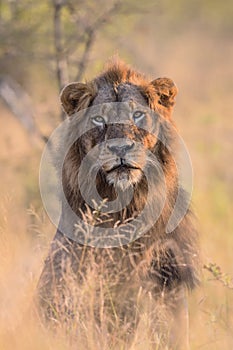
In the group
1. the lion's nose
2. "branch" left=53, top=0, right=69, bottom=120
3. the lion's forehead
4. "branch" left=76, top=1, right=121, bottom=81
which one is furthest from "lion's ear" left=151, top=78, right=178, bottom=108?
"branch" left=76, top=1, right=121, bottom=81

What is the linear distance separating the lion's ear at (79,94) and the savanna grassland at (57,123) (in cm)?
61

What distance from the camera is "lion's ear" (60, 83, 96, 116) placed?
5.50 meters

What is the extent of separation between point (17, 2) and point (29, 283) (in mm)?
4748

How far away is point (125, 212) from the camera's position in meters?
5.30

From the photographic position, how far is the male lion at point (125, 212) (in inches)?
201

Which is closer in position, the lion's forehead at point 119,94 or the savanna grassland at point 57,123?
the savanna grassland at point 57,123

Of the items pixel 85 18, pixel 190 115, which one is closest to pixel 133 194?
pixel 85 18

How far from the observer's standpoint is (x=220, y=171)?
13.3 m

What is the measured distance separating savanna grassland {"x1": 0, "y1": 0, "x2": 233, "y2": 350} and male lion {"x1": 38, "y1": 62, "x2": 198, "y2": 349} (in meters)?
0.17

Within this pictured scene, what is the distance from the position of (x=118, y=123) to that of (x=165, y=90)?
53 centimetres

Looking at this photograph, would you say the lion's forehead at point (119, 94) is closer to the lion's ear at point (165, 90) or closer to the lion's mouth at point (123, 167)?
the lion's ear at point (165, 90)

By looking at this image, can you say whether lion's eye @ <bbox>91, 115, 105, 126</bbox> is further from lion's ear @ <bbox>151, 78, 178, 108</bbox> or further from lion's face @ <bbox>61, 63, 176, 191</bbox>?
lion's ear @ <bbox>151, 78, 178, 108</bbox>

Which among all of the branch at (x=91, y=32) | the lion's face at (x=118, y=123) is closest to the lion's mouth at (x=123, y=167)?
the lion's face at (x=118, y=123)

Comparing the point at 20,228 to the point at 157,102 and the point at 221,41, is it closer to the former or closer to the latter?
the point at 157,102
